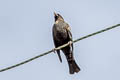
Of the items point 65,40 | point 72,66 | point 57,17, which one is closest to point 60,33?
point 65,40

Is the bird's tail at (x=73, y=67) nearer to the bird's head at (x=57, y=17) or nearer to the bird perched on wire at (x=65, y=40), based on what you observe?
the bird perched on wire at (x=65, y=40)

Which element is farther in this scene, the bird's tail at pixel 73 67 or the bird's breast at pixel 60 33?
the bird's tail at pixel 73 67

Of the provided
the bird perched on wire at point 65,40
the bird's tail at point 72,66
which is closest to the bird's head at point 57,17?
the bird perched on wire at point 65,40

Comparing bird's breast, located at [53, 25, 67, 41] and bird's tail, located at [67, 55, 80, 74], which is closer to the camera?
bird's breast, located at [53, 25, 67, 41]

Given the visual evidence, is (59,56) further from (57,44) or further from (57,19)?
(57,19)

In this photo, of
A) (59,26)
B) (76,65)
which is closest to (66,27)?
(59,26)

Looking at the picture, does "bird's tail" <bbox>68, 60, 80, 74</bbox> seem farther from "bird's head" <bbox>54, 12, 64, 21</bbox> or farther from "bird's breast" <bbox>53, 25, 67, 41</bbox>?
"bird's head" <bbox>54, 12, 64, 21</bbox>

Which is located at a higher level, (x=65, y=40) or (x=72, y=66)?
(x=65, y=40)

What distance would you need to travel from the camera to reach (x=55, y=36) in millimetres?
12234

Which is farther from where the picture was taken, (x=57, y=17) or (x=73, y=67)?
(x=57, y=17)

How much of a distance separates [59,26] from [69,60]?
85cm

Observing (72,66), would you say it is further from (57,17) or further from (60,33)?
(57,17)

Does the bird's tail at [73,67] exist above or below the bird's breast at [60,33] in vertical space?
below

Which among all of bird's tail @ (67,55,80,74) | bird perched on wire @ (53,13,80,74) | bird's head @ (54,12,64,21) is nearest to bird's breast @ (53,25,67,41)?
bird perched on wire @ (53,13,80,74)
